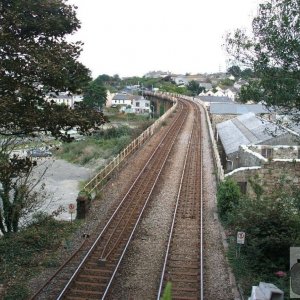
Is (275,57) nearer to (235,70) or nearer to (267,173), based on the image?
(235,70)

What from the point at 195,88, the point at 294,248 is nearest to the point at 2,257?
the point at 294,248

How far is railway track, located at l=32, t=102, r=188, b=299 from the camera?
11.3 metres

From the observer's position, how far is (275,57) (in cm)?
1135

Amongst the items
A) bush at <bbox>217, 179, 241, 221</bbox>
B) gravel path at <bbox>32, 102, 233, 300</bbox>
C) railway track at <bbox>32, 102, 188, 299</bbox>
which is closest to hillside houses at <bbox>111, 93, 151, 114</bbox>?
gravel path at <bbox>32, 102, 233, 300</bbox>

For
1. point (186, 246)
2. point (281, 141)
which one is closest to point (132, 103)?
point (281, 141)

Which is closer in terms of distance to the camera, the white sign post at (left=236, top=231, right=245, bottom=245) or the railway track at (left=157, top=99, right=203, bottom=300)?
the railway track at (left=157, top=99, right=203, bottom=300)

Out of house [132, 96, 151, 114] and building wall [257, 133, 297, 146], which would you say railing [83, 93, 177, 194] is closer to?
building wall [257, 133, 297, 146]

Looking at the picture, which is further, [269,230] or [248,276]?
[269,230]

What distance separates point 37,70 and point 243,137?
24.0 metres

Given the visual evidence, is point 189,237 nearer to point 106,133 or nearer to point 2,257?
point 2,257

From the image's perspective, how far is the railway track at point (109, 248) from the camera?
37.1 feet

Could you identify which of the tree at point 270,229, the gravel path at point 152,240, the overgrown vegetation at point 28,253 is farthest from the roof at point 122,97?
the tree at point 270,229

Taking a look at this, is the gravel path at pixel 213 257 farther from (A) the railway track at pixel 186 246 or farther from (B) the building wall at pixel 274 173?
(B) the building wall at pixel 274 173

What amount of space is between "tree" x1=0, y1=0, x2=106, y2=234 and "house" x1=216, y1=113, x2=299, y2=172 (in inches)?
470
